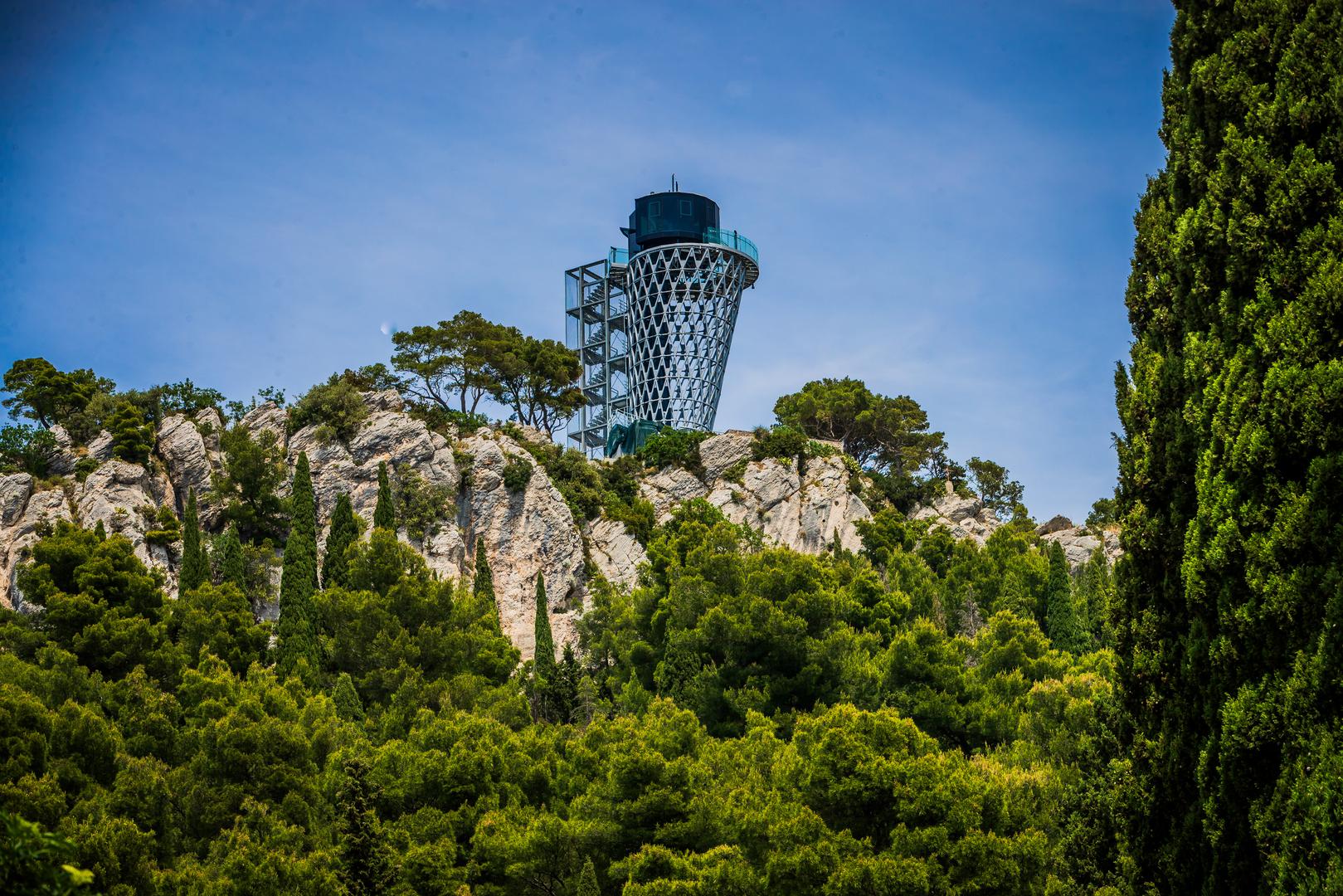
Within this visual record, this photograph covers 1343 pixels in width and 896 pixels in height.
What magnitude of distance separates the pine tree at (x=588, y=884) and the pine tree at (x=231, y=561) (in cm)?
1457

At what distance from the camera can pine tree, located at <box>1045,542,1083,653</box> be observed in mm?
36375

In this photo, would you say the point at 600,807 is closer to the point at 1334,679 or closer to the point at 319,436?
the point at 1334,679

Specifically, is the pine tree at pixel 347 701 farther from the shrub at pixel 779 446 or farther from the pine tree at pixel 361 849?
the shrub at pixel 779 446

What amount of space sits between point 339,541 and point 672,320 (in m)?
23.4

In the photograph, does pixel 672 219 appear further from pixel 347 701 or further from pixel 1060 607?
pixel 347 701

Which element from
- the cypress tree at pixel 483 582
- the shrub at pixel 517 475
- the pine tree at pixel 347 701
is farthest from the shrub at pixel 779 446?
the pine tree at pixel 347 701

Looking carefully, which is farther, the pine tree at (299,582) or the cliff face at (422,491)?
the cliff face at (422,491)

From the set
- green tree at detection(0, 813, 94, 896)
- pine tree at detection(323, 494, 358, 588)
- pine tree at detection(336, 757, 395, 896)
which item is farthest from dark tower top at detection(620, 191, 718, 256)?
green tree at detection(0, 813, 94, 896)

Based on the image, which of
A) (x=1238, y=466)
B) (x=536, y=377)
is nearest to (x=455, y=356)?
(x=536, y=377)

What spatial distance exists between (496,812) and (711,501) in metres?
27.5

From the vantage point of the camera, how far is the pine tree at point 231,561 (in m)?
34.2

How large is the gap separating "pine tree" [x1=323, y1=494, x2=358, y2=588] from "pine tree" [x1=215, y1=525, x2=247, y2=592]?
2.24 meters

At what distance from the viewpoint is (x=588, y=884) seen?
20484mm

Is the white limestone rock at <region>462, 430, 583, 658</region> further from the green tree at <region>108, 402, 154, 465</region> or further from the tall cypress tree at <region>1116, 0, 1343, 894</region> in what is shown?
the tall cypress tree at <region>1116, 0, 1343, 894</region>
